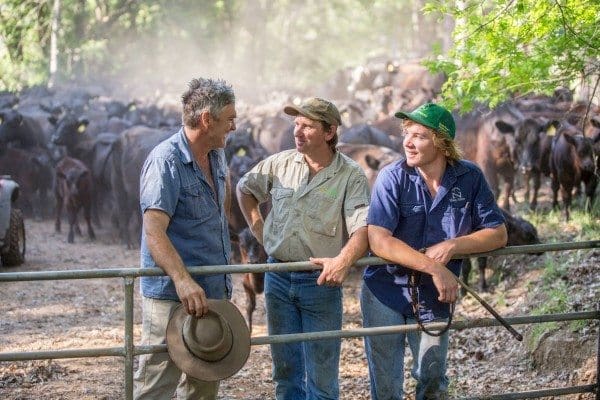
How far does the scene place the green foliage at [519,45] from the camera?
7.17 meters

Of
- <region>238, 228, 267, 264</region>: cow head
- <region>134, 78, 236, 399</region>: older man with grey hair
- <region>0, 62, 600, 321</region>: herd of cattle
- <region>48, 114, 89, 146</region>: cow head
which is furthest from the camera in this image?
<region>48, 114, 89, 146</region>: cow head

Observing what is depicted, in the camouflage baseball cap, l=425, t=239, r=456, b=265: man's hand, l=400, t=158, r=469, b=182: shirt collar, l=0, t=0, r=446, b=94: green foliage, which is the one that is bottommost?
l=425, t=239, r=456, b=265: man's hand

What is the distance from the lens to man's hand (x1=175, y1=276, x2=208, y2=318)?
505cm

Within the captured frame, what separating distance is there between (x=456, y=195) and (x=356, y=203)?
0.62 metres

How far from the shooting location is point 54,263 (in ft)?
49.2

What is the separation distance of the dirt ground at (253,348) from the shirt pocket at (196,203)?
305 cm

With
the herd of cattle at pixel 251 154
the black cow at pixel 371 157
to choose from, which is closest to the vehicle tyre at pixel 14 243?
the herd of cattle at pixel 251 154

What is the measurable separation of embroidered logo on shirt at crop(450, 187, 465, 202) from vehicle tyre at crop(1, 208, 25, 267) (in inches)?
374

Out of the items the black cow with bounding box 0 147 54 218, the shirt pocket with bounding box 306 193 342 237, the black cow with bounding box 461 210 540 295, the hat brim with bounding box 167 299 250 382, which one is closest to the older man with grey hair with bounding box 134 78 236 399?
the hat brim with bounding box 167 299 250 382

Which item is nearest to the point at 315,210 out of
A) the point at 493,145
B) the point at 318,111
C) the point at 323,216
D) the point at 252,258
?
the point at 323,216

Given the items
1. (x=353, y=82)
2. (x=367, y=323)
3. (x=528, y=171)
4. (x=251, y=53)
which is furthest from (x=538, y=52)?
(x=251, y=53)

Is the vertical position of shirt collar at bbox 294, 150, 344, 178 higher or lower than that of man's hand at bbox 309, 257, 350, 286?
higher

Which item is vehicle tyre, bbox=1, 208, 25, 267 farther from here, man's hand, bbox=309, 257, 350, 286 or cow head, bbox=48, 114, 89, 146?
man's hand, bbox=309, 257, 350, 286

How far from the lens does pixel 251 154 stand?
16.8 meters
